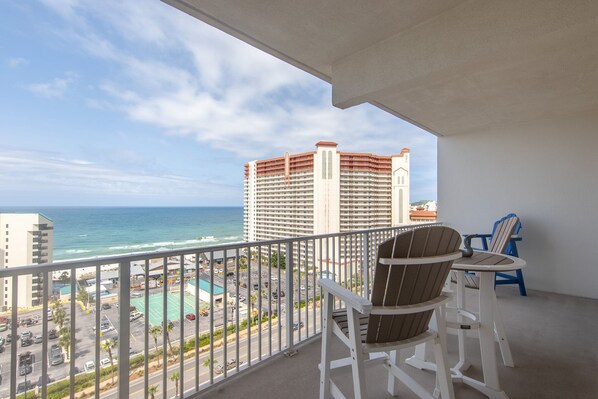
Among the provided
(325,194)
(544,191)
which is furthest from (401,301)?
(325,194)

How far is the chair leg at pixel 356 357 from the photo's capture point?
1403 millimetres

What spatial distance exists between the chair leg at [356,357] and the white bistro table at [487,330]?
934 mm

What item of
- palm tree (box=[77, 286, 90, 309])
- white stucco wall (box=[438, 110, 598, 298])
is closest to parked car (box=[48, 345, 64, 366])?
palm tree (box=[77, 286, 90, 309])

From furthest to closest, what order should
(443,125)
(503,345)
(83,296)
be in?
(443,125) < (503,345) < (83,296)

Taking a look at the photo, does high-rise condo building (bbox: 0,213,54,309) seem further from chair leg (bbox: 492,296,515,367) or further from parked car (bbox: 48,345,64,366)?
chair leg (bbox: 492,296,515,367)

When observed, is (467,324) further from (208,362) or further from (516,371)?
(208,362)

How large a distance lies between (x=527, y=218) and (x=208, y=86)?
25.7 metres

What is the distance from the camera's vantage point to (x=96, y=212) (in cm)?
2375

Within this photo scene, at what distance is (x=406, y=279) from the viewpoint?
147cm

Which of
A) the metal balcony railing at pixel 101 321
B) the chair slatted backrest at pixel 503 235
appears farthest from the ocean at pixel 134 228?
the metal balcony railing at pixel 101 321

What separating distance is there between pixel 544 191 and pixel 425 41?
3496mm

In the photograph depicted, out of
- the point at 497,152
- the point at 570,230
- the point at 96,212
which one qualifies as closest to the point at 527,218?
the point at 570,230

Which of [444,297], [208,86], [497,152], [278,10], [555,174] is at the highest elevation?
[208,86]

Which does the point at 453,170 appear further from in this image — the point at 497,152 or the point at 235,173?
the point at 235,173
